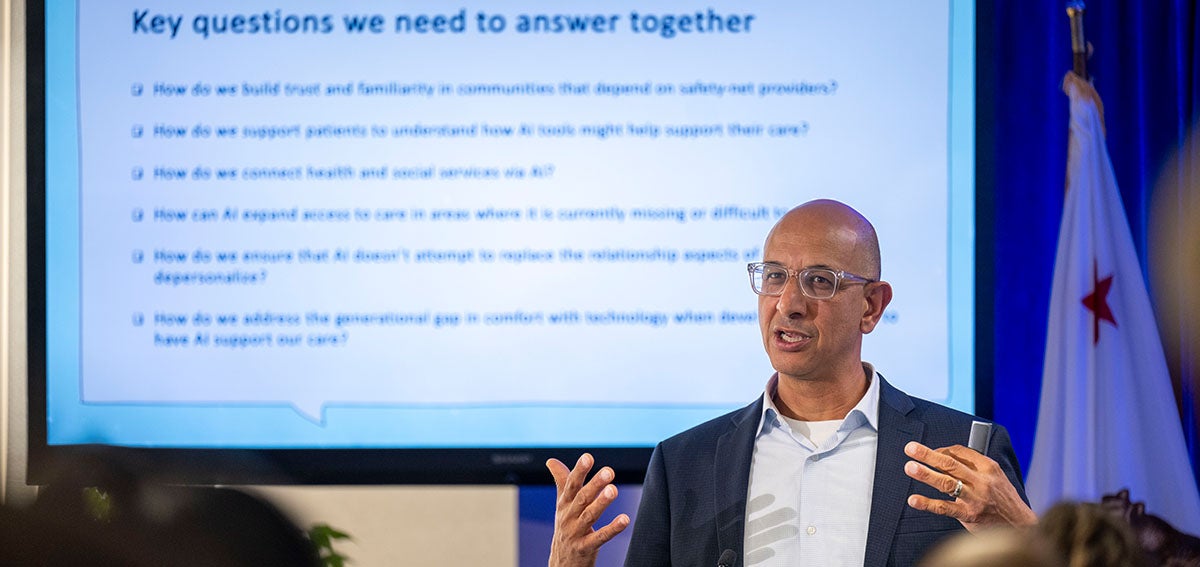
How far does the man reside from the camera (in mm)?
2520

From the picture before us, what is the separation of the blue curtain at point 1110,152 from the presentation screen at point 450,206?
0.38m

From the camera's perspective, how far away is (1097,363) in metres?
3.67

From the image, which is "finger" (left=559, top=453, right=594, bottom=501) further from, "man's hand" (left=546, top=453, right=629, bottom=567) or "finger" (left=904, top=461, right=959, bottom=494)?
"finger" (left=904, top=461, right=959, bottom=494)

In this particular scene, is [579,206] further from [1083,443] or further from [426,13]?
[1083,443]

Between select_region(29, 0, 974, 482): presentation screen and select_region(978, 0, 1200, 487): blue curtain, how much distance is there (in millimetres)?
376

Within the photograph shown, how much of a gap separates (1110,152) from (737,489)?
79.4 inches

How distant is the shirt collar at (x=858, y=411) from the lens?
8.59 ft

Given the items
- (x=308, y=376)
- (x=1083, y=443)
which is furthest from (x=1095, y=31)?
(x=308, y=376)

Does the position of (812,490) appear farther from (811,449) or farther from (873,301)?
(873,301)

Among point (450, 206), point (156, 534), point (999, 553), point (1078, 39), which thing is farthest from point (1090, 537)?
point (1078, 39)

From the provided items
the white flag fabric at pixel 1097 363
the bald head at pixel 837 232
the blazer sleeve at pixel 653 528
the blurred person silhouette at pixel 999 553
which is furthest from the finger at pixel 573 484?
the white flag fabric at pixel 1097 363

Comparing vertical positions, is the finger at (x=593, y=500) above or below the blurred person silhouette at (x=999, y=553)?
below

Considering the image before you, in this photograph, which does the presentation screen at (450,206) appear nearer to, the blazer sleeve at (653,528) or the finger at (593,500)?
the blazer sleeve at (653,528)

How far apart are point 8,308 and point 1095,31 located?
11.7 feet
